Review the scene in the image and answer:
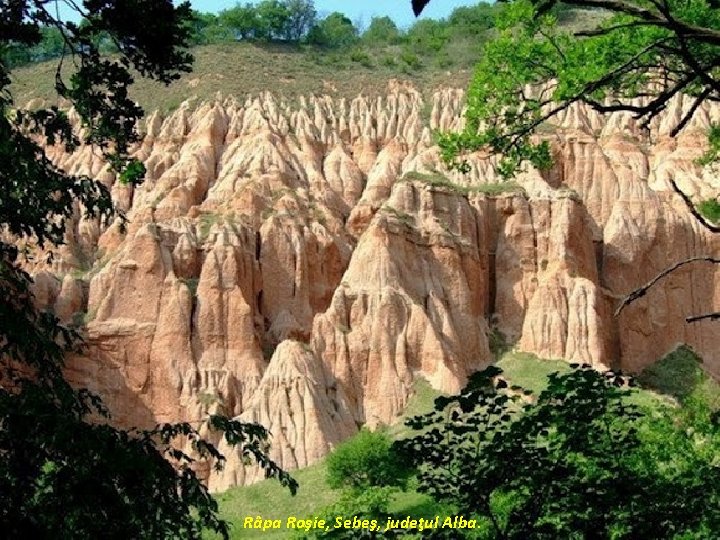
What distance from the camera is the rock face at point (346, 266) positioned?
47.4m

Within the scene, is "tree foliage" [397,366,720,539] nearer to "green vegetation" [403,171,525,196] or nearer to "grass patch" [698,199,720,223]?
"grass patch" [698,199,720,223]

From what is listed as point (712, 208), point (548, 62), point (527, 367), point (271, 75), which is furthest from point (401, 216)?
point (548, 62)

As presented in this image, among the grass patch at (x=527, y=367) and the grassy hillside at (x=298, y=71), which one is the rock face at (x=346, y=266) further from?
the grassy hillside at (x=298, y=71)

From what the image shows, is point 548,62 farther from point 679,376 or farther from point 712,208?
point 679,376

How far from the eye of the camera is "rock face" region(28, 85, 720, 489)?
1868 inches

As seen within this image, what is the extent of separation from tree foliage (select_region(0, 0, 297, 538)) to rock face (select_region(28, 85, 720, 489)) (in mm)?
32045

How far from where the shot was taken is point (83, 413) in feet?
32.1

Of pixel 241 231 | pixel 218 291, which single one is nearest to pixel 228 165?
pixel 241 231

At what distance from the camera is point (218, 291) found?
4997cm

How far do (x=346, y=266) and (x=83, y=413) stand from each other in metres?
45.7

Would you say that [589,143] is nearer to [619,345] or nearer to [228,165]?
[619,345]

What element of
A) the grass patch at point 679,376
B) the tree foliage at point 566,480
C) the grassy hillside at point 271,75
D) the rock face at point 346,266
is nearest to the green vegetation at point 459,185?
the rock face at point 346,266

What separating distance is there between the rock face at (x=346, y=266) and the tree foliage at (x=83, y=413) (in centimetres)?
3204

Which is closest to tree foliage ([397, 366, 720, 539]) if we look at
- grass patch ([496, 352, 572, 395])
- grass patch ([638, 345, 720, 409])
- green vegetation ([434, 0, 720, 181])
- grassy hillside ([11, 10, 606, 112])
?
green vegetation ([434, 0, 720, 181])
